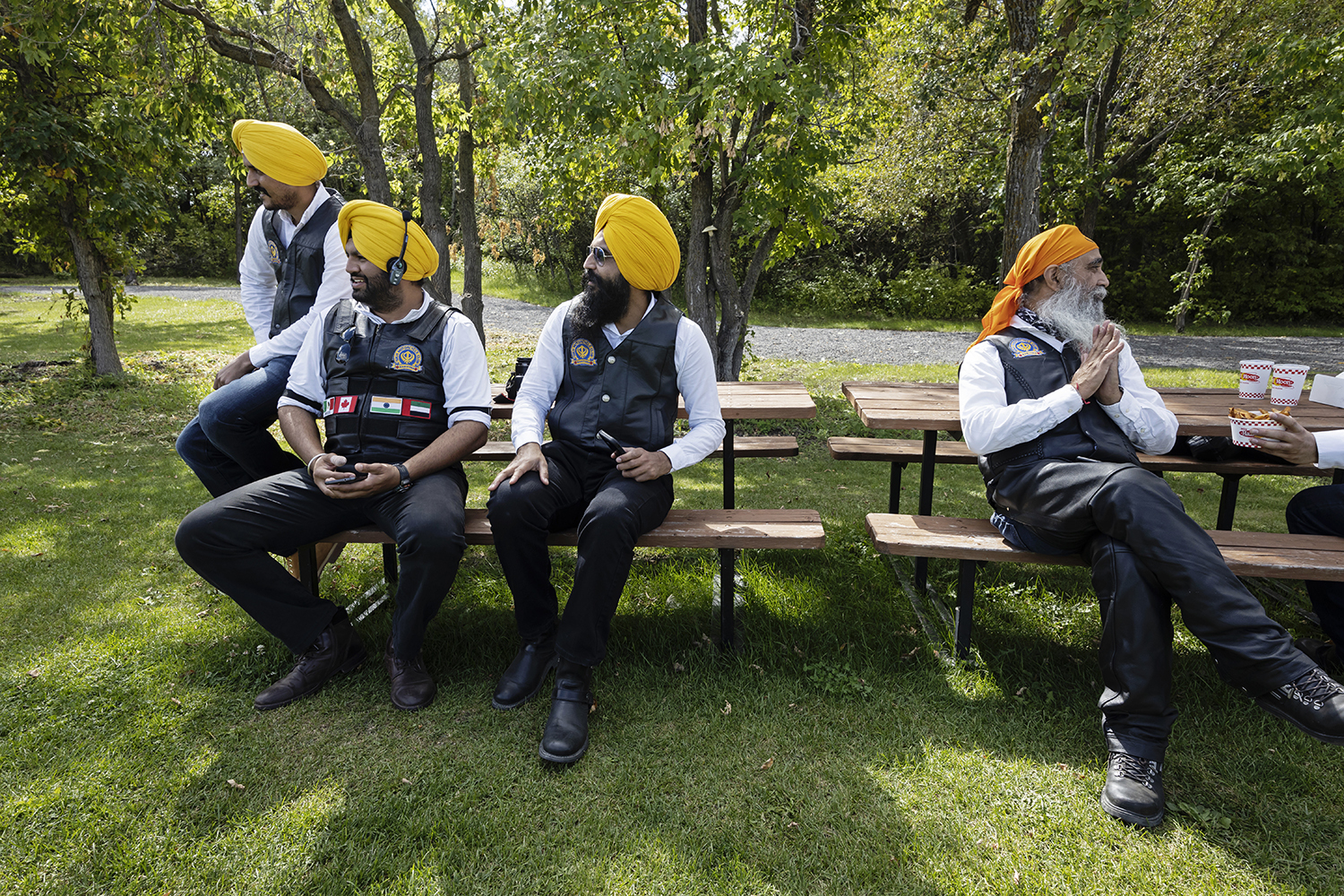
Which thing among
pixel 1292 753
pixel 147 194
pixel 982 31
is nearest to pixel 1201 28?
pixel 982 31

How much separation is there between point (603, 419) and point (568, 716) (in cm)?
115

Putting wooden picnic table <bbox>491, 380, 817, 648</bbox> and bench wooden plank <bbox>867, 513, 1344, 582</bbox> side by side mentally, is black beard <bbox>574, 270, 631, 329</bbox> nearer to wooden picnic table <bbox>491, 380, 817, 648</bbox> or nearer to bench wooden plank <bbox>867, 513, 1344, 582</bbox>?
wooden picnic table <bbox>491, 380, 817, 648</bbox>

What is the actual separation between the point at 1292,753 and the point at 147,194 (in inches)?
448

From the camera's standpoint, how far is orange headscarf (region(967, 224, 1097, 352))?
310 cm

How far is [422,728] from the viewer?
9.45 feet

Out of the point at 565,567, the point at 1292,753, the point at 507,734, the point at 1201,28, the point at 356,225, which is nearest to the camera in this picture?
the point at 1292,753

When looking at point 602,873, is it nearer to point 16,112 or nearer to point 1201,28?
point 16,112

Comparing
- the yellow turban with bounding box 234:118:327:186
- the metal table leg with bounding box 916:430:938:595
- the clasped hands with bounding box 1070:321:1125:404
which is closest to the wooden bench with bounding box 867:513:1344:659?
the metal table leg with bounding box 916:430:938:595

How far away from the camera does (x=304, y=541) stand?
3.09m

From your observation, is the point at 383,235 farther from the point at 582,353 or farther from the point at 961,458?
the point at 961,458

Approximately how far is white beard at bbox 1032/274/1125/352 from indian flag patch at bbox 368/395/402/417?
2.65 meters

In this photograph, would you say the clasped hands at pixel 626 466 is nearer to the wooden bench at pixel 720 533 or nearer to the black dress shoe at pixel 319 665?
the wooden bench at pixel 720 533

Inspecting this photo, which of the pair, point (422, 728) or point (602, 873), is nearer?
point (602, 873)

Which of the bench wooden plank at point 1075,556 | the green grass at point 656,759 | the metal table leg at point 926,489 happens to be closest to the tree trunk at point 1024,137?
the metal table leg at point 926,489
